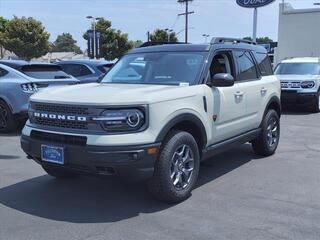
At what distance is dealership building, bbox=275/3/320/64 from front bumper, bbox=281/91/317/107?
45.7ft

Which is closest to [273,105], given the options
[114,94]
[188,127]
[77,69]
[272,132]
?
[272,132]

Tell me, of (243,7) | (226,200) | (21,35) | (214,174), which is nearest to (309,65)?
(243,7)

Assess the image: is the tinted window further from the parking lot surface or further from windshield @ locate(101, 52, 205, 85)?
windshield @ locate(101, 52, 205, 85)

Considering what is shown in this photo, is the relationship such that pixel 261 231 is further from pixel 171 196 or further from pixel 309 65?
pixel 309 65

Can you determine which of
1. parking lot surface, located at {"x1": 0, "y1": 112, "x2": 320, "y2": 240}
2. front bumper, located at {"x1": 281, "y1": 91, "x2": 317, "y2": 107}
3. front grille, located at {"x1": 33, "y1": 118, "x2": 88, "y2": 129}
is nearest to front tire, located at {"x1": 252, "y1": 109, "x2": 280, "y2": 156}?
parking lot surface, located at {"x1": 0, "y1": 112, "x2": 320, "y2": 240}

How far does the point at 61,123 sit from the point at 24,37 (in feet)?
164

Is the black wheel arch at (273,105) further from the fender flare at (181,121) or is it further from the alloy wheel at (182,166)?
the alloy wheel at (182,166)

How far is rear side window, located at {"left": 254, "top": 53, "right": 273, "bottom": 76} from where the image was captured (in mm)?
7527

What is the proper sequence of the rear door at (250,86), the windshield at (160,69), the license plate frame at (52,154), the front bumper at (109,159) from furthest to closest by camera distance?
the rear door at (250,86), the windshield at (160,69), the license plate frame at (52,154), the front bumper at (109,159)

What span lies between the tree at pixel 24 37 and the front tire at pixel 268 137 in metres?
47.4

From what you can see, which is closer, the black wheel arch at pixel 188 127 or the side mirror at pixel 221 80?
the black wheel arch at pixel 188 127

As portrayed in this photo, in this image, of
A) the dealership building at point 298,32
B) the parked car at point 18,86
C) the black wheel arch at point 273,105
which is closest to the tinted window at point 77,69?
the parked car at point 18,86

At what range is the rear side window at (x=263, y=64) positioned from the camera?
7.53m

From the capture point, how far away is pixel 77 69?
1313cm
